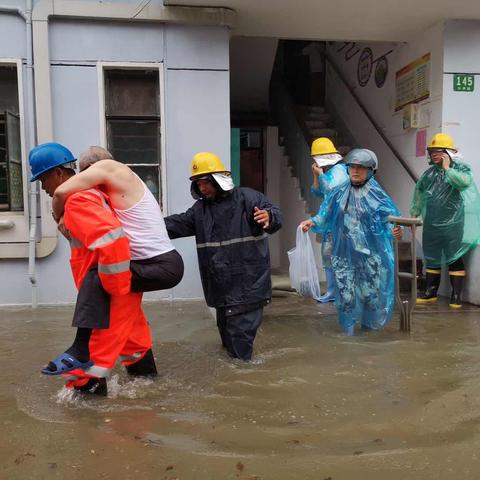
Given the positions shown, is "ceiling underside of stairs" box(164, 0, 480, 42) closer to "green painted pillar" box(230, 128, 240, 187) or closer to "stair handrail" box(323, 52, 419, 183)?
"green painted pillar" box(230, 128, 240, 187)

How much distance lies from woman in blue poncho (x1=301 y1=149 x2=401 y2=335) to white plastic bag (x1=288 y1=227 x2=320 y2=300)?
14.7 inches

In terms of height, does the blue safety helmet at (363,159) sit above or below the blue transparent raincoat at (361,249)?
above

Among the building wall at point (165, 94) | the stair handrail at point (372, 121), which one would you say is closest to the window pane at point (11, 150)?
the building wall at point (165, 94)

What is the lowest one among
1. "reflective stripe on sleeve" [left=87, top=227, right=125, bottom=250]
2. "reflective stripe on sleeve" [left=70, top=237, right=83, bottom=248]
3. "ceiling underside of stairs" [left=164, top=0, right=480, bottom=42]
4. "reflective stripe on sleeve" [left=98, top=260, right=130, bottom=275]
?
"reflective stripe on sleeve" [left=98, top=260, right=130, bottom=275]

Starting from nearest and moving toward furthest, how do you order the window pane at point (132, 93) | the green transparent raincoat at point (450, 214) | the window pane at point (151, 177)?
1. the green transparent raincoat at point (450, 214)
2. the window pane at point (132, 93)
3. the window pane at point (151, 177)

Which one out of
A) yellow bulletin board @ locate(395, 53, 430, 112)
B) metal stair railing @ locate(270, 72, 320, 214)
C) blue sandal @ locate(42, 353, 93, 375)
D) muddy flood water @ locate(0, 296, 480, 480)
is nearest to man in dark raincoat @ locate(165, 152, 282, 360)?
muddy flood water @ locate(0, 296, 480, 480)

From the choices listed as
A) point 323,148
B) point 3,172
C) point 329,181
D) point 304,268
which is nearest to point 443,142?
point 323,148

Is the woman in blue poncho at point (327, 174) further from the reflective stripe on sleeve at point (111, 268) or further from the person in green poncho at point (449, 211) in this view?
the reflective stripe on sleeve at point (111, 268)

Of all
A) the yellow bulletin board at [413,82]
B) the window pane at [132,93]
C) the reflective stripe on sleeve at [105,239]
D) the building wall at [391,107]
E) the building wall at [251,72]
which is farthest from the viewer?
the building wall at [251,72]

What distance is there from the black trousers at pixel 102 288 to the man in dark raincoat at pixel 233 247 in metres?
0.48

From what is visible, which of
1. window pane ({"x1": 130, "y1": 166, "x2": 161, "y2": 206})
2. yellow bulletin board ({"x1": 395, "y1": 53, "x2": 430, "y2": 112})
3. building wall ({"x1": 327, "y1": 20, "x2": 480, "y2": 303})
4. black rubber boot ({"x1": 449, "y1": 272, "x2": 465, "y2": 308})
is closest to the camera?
black rubber boot ({"x1": 449, "y1": 272, "x2": 465, "y2": 308})

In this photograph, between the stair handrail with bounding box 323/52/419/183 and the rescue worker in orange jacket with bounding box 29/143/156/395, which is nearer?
the rescue worker in orange jacket with bounding box 29/143/156/395

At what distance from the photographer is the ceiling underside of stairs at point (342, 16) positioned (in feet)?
18.6

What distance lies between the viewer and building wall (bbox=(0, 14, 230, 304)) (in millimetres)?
5695
